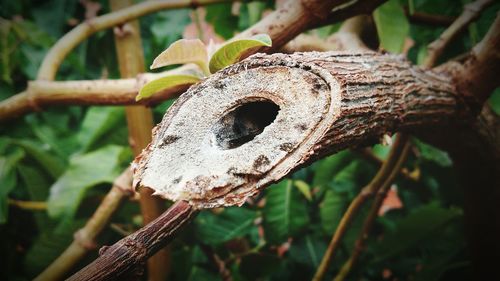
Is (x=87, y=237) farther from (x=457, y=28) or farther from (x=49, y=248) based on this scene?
(x=457, y=28)

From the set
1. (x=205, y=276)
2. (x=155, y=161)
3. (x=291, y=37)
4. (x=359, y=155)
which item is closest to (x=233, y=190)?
(x=155, y=161)

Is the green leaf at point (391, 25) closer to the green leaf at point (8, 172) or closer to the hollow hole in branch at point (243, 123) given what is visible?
the hollow hole in branch at point (243, 123)

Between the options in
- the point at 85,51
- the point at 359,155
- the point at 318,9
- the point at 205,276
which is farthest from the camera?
the point at 85,51

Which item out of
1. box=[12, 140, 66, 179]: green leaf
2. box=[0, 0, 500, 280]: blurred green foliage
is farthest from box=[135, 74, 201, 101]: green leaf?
box=[12, 140, 66, 179]: green leaf

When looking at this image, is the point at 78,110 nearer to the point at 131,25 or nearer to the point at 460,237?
the point at 131,25

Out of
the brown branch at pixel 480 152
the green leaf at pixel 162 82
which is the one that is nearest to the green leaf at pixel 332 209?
the brown branch at pixel 480 152

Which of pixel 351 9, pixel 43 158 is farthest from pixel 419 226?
pixel 43 158
